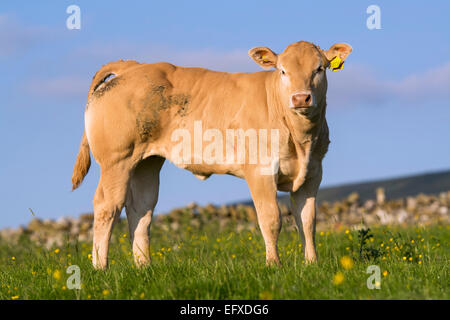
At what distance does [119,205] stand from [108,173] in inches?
19.3

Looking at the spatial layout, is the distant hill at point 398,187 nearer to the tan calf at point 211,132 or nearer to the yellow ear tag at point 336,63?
the tan calf at point 211,132

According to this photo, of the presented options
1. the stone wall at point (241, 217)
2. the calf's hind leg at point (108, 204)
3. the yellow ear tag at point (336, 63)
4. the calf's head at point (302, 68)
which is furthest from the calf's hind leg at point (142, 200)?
the stone wall at point (241, 217)

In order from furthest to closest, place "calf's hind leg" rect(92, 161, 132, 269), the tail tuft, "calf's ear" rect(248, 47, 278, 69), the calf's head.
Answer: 1. the tail tuft
2. "calf's hind leg" rect(92, 161, 132, 269)
3. "calf's ear" rect(248, 47, 278, 69)
4. the calf's head

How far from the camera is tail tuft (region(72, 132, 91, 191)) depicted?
27.2ft

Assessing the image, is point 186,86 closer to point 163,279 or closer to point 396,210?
point 163,279

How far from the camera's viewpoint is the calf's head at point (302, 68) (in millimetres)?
6258

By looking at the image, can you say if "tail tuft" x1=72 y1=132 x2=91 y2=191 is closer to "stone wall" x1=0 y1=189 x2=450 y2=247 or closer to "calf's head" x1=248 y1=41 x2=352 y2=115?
"calf's head" x1=248 y1=41 x2=352 y2=115

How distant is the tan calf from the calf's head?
13 mm

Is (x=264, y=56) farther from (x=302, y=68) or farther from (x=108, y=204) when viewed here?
(x=108, y=204)

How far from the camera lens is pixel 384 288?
16.4 ft

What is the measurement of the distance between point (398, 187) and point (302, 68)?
1897 cm

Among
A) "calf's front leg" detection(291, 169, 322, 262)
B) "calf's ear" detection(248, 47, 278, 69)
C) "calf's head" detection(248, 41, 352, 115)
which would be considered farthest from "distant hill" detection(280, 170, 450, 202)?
"calf's ear" detection(248, 47, 278, 69)

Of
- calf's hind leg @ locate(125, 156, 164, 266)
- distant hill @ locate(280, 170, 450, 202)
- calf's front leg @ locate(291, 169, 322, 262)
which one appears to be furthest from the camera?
distant hill @ locate(280, 170, 450, 202)

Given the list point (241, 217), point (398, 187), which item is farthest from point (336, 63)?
point (398, 187)
